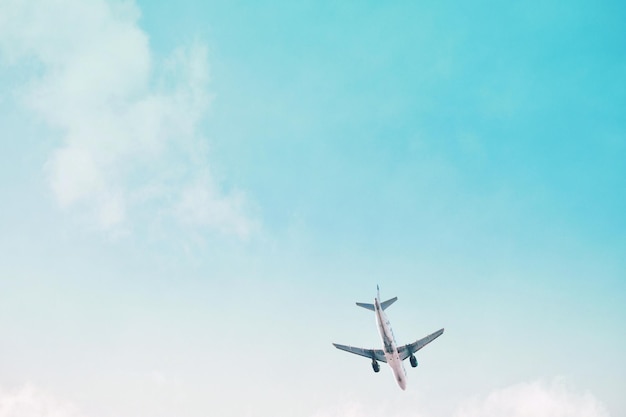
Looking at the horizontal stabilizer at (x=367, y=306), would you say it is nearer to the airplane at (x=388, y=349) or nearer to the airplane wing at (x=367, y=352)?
the airplane at (x=388, y=349)

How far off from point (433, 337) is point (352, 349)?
625 inches

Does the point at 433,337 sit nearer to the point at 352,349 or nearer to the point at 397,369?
the point at 397,369

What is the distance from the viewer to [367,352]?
84.3m

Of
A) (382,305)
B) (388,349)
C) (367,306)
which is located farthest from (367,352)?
(367,306)

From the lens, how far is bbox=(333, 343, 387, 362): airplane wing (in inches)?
3265

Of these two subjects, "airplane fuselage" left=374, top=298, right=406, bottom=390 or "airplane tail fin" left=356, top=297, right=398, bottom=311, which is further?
"airplane tail fin" left=356, top=297, right=398, bottom=311

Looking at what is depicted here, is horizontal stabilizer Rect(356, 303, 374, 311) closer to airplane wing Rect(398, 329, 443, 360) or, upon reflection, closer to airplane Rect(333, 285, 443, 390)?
airplane Rect(333, 285, 443, 390)

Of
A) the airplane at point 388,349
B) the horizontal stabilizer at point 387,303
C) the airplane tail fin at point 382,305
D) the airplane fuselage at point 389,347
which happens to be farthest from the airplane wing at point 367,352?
the airplane tail fin at point 382,305

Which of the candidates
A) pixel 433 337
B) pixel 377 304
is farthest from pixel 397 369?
pixel 377 304

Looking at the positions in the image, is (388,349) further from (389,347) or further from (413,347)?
(413,347)

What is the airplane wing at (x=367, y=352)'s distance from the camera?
8294 centimetres

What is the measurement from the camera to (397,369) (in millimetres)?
78750

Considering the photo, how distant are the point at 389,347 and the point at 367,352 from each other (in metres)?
9.18

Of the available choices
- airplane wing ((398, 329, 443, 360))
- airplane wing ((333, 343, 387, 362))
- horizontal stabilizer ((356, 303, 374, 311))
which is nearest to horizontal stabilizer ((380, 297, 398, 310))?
horizontal stabilizer ((356, 303, 374, 311))
